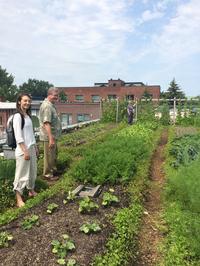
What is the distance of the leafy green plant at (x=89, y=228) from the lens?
4.56 m

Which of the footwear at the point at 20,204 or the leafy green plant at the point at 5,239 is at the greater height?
the leafy green plant at the point at 5,239

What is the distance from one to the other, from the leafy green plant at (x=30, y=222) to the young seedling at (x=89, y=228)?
626mm

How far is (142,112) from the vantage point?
23.9 m

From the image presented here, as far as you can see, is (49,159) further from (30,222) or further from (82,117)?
(82,117)

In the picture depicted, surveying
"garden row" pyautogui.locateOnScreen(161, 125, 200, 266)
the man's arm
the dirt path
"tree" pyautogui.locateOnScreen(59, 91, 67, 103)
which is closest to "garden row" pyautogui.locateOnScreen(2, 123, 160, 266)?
the dirt path

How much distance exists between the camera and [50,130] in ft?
24.4

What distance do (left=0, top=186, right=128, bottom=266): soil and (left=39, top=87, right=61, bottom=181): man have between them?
2.09 meters

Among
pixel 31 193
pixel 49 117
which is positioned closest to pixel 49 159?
pixel 49 117

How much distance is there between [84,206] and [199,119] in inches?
689

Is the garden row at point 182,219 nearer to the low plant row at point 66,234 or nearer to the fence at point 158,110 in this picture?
the low plant row at point 66,234

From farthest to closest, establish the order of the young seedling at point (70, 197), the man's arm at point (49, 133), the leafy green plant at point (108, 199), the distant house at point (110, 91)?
the distant house at point (110, 91) < the man's arm at point (49, 133) < the young seedling at point (70, 197) < the leafy green plant at point (108, 199)

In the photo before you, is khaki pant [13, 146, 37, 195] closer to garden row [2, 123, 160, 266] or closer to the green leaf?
garden row [2, 123, 160, 266]

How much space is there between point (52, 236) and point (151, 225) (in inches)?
63.6

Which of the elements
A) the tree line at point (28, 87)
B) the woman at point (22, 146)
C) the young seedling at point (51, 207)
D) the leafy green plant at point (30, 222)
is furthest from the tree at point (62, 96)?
the leafy green plant at point (30, 222)
